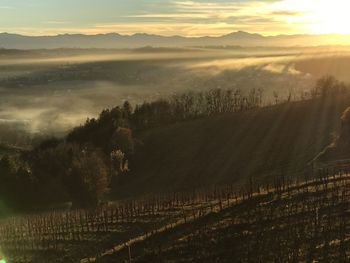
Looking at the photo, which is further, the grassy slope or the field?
the grassy slope

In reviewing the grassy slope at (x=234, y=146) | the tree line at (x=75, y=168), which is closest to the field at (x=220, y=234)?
the tree line at (x=75, y=168)

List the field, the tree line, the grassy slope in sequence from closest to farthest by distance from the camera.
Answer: the field, the tree line, the grassy slope

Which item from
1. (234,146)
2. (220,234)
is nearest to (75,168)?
(234,146)

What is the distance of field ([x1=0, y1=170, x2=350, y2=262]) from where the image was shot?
31484 millimetres

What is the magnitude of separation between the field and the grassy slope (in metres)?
45.6

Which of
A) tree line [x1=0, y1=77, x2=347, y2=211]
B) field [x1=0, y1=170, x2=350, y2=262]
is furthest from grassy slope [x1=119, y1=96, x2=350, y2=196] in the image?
field [x1=0, y1=170, x2=350, y2=262]

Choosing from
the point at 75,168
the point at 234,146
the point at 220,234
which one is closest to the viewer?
the point at 220,234

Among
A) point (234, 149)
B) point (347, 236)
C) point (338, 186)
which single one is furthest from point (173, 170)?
point (347, 236)

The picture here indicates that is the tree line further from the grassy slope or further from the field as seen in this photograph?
the field

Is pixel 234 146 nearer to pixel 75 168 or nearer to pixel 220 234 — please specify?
pixel 75 168

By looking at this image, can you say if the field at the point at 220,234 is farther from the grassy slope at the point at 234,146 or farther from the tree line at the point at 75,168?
the grassy slope at the point at 234,146

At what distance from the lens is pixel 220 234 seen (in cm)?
3622

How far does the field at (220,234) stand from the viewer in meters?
31.5

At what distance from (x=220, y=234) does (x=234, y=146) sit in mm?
91998
